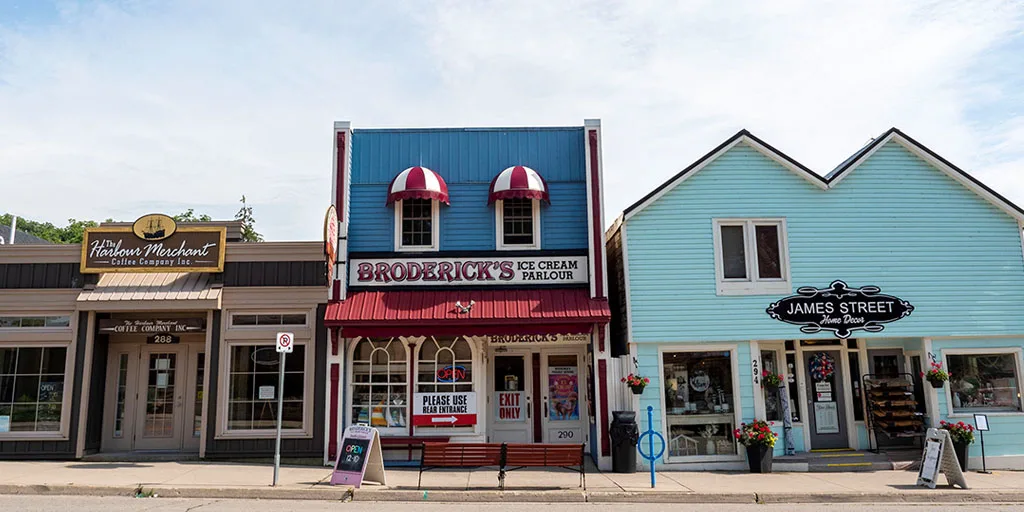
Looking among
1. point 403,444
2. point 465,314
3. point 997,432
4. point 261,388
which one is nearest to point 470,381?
point 465,314

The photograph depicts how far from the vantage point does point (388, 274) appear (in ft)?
47.4

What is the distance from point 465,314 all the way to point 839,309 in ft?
24.8

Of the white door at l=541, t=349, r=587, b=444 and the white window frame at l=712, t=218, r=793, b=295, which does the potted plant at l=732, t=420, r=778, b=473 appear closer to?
the white window frame at l=712, t=218, r=793, b=295

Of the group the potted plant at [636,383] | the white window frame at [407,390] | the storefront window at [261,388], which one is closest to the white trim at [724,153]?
the potted plant at [636,383]

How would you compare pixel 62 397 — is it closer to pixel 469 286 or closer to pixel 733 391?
pixel 469 286

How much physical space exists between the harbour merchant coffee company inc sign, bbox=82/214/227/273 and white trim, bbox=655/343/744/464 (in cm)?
917

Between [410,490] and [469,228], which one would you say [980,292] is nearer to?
[469,228]

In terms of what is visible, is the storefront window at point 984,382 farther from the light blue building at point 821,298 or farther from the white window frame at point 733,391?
the white window frame at point 733,391

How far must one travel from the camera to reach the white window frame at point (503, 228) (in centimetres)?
1467

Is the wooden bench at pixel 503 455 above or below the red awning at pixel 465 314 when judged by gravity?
below

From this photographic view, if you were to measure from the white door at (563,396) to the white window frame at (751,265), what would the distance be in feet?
11.5

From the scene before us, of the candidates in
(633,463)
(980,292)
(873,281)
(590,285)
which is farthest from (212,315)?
(980,292)

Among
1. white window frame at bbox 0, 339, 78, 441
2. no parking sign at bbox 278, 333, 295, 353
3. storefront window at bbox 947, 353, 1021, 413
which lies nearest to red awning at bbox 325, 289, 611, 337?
no parking sign at bbox 278, 333, 295, 353

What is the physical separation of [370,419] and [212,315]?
12.8ft
